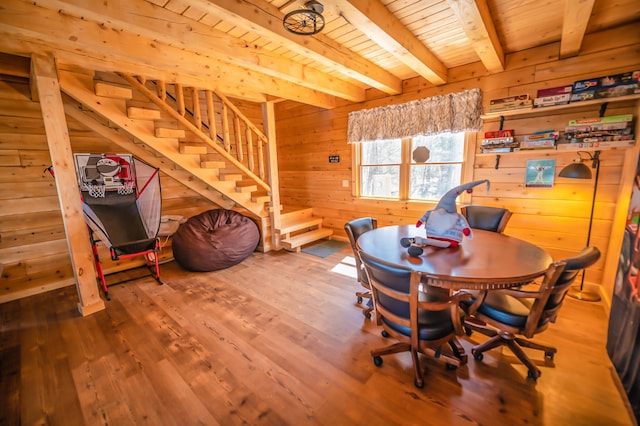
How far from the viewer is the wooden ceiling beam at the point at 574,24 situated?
1673 mm

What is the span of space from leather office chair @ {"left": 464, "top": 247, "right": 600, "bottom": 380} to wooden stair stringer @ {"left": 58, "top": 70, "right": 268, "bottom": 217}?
128 inches

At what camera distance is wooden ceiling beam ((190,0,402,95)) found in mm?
1702

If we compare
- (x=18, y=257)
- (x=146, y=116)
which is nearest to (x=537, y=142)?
(x=146, y=116)

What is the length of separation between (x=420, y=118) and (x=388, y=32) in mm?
1675

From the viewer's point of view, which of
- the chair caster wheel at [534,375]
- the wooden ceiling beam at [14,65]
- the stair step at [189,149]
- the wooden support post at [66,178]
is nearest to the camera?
the chair caster wheel at [534,375]

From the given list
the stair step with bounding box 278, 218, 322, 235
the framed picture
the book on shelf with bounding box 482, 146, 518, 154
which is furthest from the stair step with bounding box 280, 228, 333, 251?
the framed picture

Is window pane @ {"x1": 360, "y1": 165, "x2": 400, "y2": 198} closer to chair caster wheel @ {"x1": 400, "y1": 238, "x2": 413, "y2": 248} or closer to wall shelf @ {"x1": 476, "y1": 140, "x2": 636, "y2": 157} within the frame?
wall shelf @ {"x1": 476, "y1": 140, "x2": 636, "y2": 157}

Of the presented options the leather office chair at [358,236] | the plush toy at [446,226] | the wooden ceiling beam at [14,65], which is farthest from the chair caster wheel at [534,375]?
the wooden ceiling beam at [14,65]

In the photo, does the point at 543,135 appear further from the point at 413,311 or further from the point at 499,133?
the point at 413,311

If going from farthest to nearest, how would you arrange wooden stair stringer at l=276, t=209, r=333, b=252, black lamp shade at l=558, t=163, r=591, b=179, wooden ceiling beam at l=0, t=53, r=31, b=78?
wooden stair stringer at l=276, t=209, r=333, b=252
wooden ceiling beam at l=0, t=53, r=31, b=78
black lamp shade at l=558, t=163, r=591, b=179

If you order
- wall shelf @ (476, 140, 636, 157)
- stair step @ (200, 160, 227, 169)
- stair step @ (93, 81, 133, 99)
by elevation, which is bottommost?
stair step @ (200, 160, 227, 169)

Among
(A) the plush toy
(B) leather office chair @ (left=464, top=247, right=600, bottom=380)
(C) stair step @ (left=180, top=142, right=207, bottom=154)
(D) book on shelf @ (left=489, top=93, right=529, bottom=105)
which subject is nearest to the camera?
(B) leather office chair @ (left=464, top=247, right=600, bottom=380)

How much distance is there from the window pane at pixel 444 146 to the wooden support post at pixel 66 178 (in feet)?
13.0

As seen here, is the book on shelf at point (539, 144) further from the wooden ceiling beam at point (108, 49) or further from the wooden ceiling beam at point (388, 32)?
the wooden ceiling beam at point (108, 49)
